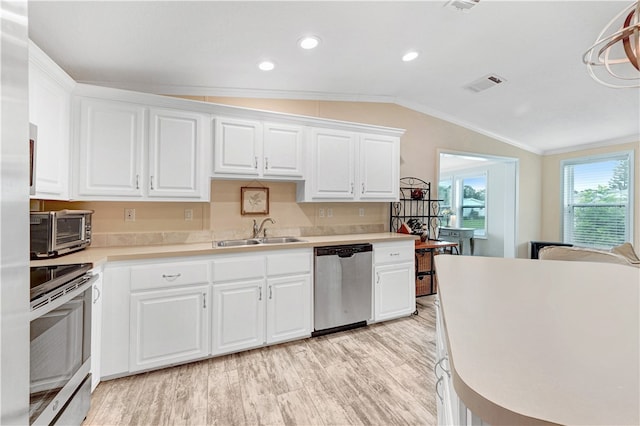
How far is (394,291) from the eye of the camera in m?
3.24

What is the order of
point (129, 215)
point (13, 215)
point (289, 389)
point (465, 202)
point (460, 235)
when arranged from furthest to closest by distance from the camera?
point (465, 202), point (460, 235), point (129, 215), point (289, 389), point (13, 215)

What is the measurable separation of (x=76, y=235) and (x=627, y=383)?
9.43 ft

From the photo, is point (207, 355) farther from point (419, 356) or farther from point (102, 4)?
point (102, 4)

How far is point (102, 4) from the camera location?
1824mm

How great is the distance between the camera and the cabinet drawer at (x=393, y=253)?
123 inches

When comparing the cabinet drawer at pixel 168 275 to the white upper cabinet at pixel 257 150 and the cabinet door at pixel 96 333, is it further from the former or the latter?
the white upper cabinet at pixel 257 150

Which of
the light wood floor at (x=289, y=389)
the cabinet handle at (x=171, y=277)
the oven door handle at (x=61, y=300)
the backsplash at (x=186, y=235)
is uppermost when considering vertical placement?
the backsplash at (x=186, y=235)

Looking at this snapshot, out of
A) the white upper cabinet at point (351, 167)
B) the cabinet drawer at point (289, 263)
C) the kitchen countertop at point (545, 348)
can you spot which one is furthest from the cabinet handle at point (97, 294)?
the kitchen countertop at point (545, 348)

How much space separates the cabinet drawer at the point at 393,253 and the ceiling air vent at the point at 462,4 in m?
2.13

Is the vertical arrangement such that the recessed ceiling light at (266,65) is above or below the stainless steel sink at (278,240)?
above

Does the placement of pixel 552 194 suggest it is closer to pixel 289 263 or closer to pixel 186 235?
pixel 289 263

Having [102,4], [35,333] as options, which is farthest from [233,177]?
[35,333]

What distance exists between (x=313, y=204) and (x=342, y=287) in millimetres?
1081

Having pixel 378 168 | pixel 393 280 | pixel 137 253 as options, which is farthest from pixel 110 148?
pixel 393 280
